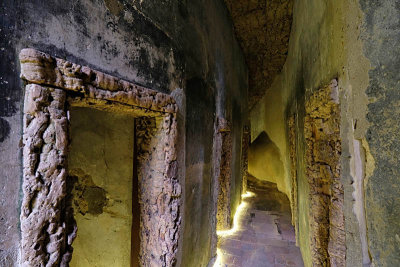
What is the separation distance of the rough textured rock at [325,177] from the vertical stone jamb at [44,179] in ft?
6.61

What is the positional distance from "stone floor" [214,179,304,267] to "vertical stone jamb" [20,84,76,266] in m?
3.28

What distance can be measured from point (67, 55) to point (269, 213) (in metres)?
6.17

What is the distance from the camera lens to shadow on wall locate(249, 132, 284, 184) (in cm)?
816

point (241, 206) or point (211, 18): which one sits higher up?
point (211, 18)

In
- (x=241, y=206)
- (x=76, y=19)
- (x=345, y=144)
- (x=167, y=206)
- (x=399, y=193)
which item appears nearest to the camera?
(x=399, y=193)

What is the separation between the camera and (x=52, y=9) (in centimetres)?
98

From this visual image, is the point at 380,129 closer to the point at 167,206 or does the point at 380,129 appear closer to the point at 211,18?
the point at 167,206

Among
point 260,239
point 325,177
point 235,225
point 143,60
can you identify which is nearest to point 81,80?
point 143,60

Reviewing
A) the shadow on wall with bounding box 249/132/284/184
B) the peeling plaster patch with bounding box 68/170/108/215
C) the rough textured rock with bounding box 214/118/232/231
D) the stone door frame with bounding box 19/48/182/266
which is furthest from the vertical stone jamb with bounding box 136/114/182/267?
the shadow on wall with bounding box 249/132/284/184

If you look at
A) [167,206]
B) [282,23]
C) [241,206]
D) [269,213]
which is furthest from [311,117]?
[241,206]

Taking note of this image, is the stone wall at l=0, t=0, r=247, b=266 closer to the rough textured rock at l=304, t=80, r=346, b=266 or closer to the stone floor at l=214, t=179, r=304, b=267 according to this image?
the stone floor at l=214, t=179, r=304, b=267

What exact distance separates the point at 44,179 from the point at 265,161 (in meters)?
9.33

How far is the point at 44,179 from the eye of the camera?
0.91 meters

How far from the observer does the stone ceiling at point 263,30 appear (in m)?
4.30
